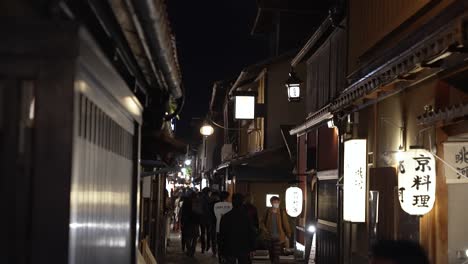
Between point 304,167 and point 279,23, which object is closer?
point 304,167

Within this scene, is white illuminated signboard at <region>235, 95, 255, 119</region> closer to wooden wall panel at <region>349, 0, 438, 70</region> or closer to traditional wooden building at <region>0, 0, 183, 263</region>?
wooden wall panel at <region>349, 0, 438, 70</region>

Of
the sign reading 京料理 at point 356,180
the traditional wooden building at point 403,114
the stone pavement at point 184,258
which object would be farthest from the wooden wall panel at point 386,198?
the stone pavement at point 184,258

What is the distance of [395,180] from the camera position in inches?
446

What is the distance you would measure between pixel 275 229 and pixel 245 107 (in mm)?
10584

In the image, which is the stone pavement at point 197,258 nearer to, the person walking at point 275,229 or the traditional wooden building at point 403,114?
the person walking at point 275,229

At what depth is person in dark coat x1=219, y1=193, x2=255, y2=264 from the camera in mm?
13555

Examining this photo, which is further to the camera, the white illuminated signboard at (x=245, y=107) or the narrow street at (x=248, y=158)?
the white illuminated signboard at (x=245, y=107)

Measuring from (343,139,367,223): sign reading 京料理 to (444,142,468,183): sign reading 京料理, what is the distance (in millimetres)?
3455

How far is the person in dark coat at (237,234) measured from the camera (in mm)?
13555

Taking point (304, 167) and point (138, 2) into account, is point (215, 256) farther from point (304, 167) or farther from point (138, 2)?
point (138, 2)

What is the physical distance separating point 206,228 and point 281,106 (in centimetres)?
770

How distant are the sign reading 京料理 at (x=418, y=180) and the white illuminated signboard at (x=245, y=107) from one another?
19.4m

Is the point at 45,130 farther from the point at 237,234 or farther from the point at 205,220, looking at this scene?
the point at 205,220

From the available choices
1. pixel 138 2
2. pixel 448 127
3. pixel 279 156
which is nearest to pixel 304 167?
pixel 279 156
